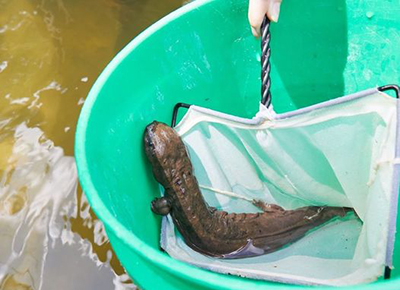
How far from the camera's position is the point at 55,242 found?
184 centimetres

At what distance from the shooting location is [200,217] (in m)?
1.58

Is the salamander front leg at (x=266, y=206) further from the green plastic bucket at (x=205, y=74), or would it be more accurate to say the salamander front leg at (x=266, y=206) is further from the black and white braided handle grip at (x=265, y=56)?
the black and white braided handle grip at (x=265, y=56)

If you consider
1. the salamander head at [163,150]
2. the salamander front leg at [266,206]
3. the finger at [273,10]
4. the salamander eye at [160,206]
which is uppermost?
the finger at [273,10]

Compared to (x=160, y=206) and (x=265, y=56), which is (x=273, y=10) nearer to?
(x=265, y=56)

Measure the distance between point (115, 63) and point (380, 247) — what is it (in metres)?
0.88

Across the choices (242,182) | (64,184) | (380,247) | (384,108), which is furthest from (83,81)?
(380,247)

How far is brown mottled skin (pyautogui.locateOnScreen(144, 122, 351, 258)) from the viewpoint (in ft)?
5.09

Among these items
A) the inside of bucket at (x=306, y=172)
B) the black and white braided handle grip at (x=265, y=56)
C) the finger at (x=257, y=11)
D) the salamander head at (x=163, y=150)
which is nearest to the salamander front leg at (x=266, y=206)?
the inside of bucket at (x=306, y=172)

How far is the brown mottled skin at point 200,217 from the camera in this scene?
5.09 ft

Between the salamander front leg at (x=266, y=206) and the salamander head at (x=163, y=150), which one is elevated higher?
the salamander head at (x=163, y=150)

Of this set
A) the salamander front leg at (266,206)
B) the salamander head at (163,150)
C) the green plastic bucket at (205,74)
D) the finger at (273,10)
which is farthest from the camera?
the salamander front leg at (266,206)

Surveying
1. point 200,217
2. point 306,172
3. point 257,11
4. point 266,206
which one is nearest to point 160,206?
point 200,217

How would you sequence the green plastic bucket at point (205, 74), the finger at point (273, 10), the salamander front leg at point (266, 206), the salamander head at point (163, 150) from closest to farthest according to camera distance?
the green plastic bucket at point (205, 74), the finger at point (273, 10), the salamander head at point (163, 150), the salamander front leg at point (266, 206)

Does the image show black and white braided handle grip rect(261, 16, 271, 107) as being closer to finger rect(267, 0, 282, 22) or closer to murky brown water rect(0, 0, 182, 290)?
finger rect(267, 0, 282, 22)
